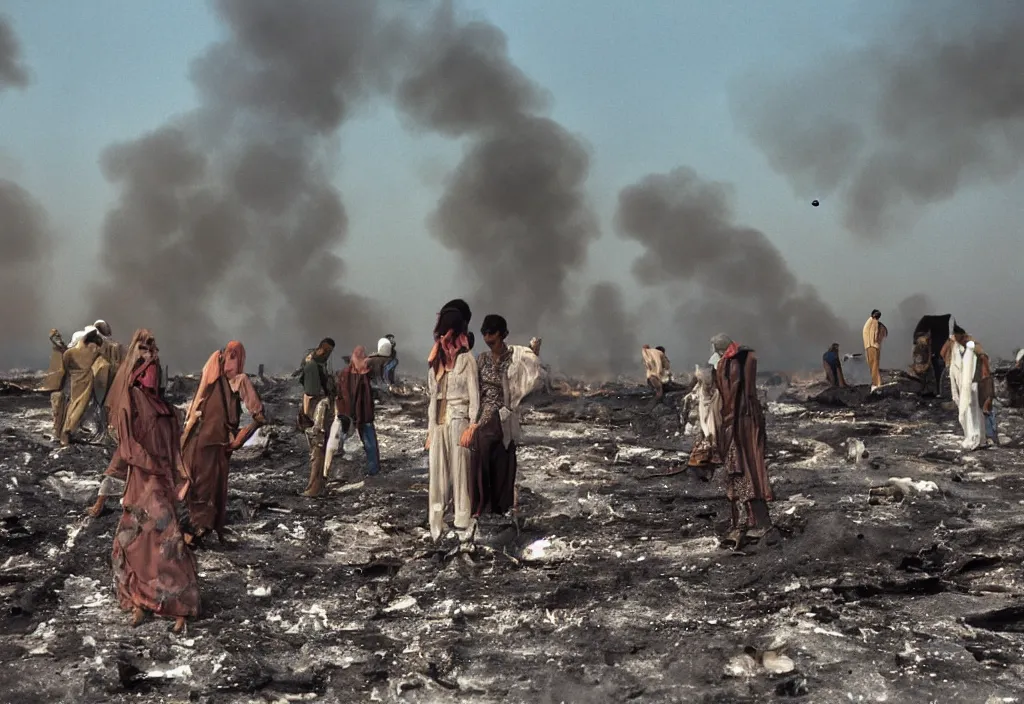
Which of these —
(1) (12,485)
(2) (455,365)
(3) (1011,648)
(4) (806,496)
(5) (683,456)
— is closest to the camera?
(3) (1011,648)

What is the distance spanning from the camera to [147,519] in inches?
223

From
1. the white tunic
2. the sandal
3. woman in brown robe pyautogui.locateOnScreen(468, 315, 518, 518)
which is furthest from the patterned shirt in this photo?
the sandal

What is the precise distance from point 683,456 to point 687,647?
7827 millimetres

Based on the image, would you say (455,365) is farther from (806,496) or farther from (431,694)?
(806,496)

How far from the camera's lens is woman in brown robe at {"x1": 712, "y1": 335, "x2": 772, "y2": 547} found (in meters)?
7.56

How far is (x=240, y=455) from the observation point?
13.3 meters

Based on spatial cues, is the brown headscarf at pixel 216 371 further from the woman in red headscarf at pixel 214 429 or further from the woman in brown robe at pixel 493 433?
the woman in brown robe at pixel 493 433

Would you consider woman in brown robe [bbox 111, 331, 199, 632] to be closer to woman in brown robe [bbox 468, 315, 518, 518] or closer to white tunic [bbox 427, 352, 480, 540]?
white tunic [bbox 427, 352, 480, 540]

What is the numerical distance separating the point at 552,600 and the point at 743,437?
7.47ft

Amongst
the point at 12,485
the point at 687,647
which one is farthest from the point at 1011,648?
the point at 12,485

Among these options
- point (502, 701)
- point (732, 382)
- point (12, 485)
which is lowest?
point (502, 701)

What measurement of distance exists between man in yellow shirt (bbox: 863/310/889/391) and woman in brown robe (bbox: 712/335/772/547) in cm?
1337

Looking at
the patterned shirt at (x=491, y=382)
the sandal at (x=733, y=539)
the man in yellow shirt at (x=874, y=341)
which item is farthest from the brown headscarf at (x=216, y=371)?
the man in yellow shirt at (x=874, y=341)

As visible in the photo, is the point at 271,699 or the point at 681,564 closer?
the point at 271,699
